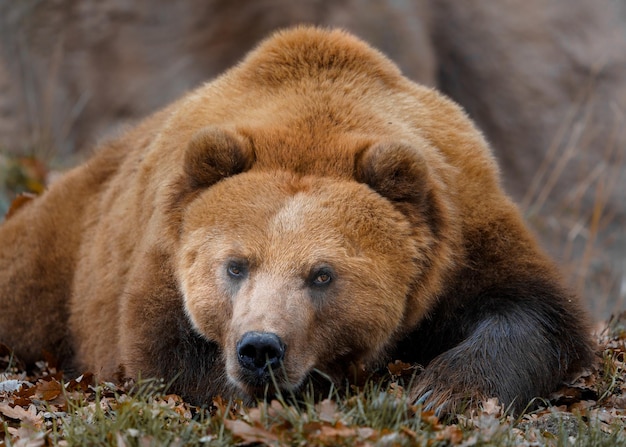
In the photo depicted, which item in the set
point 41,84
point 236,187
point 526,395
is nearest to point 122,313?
point 236,187

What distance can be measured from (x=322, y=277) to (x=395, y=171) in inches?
28.7

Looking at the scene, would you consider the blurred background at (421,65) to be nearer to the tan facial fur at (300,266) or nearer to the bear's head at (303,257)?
the bear's head at (303,257)

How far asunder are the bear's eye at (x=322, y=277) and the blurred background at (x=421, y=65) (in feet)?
31.3

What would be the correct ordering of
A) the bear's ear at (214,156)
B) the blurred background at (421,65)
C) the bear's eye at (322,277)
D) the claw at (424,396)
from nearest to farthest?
the bear's eye at (322,277), the claw at (424,396), the bear's ear at (214,156), the blurred background at (421,65)

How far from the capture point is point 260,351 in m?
4.70

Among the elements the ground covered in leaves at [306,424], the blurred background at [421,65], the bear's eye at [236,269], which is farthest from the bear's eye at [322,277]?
the blurred background at [421,65]

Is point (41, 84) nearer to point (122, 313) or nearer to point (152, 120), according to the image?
point (152, 120)

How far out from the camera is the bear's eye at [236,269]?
16.7 ft

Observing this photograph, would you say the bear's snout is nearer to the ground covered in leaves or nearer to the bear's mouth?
the bear's mouth

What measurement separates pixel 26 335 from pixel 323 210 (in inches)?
132

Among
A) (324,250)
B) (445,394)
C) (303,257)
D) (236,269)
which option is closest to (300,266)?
(303,257)

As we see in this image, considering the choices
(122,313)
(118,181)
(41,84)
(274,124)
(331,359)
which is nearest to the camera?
(331,359)

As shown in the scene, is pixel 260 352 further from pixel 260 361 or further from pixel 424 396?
pixel 424 396

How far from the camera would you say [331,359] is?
5254 mm
